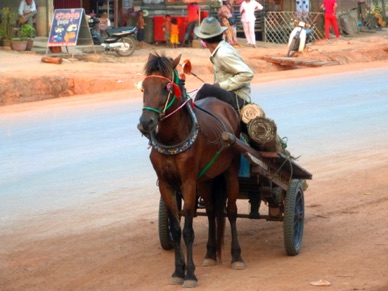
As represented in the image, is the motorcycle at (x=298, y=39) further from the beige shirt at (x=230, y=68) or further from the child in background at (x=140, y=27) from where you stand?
the beige shirt at (x=230, y=68)

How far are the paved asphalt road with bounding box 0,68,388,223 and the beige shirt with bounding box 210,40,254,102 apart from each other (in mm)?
2973

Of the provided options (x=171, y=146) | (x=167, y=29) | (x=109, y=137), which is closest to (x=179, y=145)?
(x=171, y=146)

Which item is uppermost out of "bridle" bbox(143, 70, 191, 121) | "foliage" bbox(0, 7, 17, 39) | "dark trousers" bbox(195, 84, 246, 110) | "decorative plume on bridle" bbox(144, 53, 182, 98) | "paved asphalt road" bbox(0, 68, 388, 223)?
"decorative plume on bridle" bbox(144, 53, 182, 98)

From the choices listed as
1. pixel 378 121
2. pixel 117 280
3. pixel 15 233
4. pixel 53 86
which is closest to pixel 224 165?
pixel 117 280

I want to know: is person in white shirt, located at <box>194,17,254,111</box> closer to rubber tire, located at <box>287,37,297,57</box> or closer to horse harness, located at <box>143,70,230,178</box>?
horse harness, located at <box>143,70,230,178</box>

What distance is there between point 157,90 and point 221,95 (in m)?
1.46

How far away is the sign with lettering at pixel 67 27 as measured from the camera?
84.0ft

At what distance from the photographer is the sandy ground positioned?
7.52 meters

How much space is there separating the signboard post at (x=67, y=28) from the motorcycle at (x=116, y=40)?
2.23 metres

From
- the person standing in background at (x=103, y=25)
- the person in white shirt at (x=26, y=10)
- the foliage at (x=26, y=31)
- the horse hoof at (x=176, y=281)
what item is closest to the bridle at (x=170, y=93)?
the horse hoof at (x=176, y=281)

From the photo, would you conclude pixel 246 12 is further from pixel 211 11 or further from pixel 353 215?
pixel 353 215

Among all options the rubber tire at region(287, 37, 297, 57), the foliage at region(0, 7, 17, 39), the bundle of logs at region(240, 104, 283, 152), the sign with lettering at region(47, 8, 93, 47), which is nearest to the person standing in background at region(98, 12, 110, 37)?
the foliage at region(0, 7, 17, 39)

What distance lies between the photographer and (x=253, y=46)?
109 ft

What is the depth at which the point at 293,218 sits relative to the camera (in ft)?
27.9
